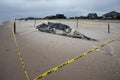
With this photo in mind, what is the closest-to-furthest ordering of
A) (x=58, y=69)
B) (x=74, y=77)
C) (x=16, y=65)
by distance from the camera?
(x=74, y=77), (x=58, y=69), (x=16, y=65)

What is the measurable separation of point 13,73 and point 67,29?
368 inches

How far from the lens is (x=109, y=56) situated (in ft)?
21.6

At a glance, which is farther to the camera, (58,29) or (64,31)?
(58,29)

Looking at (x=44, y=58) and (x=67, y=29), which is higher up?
(x=67, y=29)

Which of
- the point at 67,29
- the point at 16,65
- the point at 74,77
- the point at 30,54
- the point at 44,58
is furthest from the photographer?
the point at 67,29

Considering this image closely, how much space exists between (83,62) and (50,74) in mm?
1747

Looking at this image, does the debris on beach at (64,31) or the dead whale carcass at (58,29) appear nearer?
the debris on beach at (64,31)

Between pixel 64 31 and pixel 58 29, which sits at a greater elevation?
pixel 58 29

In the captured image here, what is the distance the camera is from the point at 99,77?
14.8 ft

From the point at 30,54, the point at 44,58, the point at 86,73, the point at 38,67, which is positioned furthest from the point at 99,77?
the point at 30,54

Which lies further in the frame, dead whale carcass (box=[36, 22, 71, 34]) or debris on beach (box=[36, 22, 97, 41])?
dead whale carcass (box=[36, 22, 71, 34])

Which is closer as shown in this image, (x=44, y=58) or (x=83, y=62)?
(x=83, y=62)

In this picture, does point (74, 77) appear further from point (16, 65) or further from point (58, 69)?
point (16, 65)

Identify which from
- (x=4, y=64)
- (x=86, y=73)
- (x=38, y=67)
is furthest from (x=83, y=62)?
(x=4, y=64)
